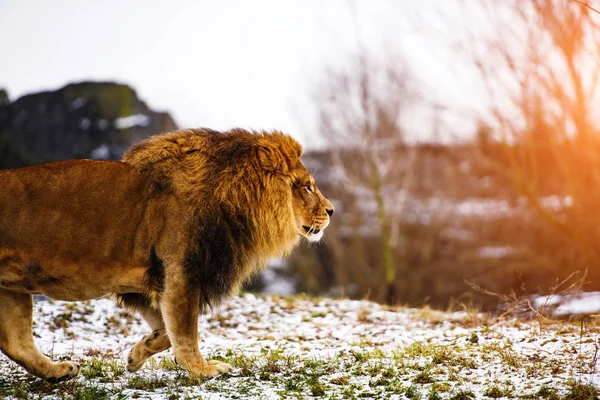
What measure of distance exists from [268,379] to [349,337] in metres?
2.19

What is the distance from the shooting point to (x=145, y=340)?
4359 millimetres

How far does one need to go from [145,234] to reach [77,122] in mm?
13364

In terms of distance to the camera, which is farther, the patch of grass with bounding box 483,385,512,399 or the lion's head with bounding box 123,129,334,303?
the lion's head with bounding box 123,129,334,303

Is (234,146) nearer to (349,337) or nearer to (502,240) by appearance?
(349,337)

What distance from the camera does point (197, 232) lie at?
13.8 ft

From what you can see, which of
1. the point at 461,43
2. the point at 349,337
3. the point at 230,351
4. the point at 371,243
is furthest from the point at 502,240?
the point at 230,351

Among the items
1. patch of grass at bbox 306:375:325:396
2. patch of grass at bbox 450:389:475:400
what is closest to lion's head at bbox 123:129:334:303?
patch of grass at bbox 306:375:325:396

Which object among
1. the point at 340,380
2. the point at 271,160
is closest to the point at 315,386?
the point at 340,380

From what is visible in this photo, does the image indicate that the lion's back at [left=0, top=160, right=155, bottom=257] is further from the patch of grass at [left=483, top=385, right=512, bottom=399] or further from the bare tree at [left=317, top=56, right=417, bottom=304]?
the bare tree at [left=317, top=56, right=417, bottom=304]

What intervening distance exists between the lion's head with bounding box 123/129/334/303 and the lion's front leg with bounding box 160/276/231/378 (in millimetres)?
121

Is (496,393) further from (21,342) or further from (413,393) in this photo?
(21,342)

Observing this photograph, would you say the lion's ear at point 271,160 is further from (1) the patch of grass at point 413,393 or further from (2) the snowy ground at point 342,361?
(1) the patch of grass at point 413,393

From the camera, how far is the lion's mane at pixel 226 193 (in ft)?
13.9

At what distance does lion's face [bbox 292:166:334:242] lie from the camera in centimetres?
487
